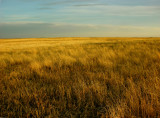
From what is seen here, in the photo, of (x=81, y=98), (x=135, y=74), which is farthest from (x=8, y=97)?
(x=135, y=74)

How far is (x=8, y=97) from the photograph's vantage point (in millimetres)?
3240

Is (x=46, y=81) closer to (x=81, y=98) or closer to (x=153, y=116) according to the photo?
(x=81, y=98)

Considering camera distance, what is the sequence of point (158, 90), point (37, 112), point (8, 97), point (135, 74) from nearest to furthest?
point (37, 112) < point (158, 90) < point (8, 97) < point (135, 74)

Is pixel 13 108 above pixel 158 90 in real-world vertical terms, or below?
below

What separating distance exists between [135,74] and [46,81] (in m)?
3.45

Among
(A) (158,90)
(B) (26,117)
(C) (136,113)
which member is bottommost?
(B) (26,117)

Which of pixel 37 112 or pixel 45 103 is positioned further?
pixel 45 103

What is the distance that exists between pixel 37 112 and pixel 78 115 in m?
0.84

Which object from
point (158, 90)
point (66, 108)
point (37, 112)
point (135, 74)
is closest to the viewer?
point (37, 112)

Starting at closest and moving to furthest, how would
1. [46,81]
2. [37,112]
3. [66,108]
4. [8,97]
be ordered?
1. [37,112]
2. [66,108]
3. [8,97]
4. [46,81]

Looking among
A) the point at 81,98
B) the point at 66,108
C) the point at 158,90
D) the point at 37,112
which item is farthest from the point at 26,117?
the point at 158,90

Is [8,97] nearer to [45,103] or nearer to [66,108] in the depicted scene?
[45,103]

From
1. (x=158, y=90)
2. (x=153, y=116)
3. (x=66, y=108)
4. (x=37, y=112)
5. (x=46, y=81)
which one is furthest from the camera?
(x=46, y=81)

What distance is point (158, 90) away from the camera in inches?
120
